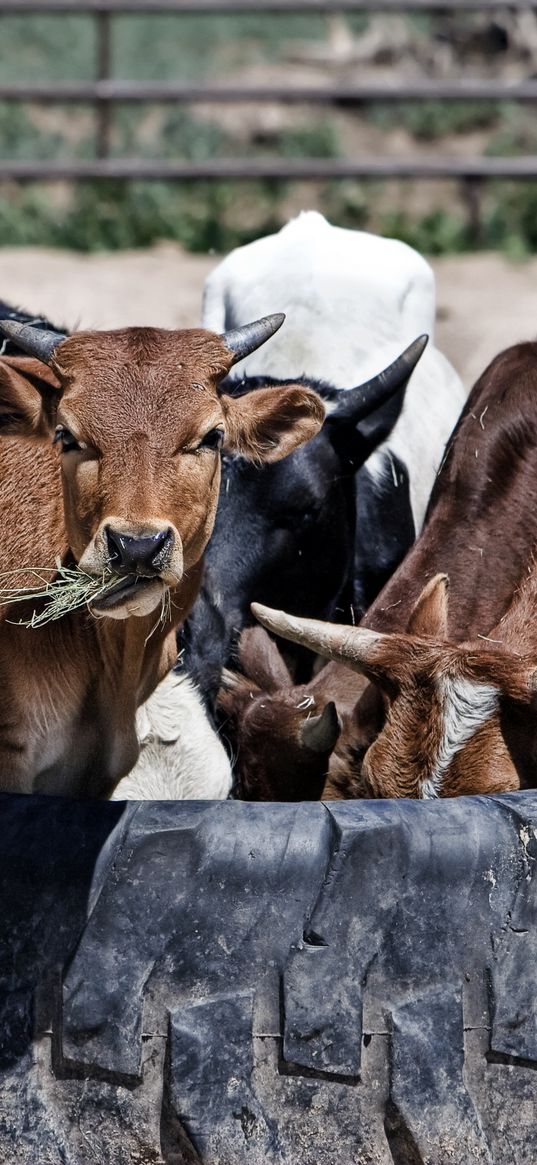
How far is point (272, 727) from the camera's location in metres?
3.83

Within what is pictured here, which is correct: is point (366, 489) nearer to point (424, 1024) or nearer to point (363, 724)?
point (363, 724)

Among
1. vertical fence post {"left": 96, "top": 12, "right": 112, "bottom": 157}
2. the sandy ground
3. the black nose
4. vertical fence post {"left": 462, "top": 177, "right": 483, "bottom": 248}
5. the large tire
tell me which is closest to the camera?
the large tire

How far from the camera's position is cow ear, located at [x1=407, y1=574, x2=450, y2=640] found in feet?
11.9

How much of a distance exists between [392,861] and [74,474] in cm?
116

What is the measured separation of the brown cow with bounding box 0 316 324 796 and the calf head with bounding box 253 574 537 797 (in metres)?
0.40

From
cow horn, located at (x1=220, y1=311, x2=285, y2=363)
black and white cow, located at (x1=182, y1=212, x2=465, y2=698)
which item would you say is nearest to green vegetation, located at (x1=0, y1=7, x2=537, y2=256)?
black and white cow, located at (x1=182, y1=212, x2=465, y2=698)

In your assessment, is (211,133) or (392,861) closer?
(392,861)

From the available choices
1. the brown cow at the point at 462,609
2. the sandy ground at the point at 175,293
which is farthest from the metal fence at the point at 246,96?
the brown cow at the point at 462,609

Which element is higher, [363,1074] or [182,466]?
[182,466]

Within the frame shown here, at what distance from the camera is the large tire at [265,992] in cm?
245

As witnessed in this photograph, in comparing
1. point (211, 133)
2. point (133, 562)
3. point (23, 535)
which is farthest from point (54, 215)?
point (133, 562)

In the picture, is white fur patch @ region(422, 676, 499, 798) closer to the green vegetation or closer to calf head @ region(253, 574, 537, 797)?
calf head @ region(253, 574, 537, 797)

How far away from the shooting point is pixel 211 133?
56.2ft

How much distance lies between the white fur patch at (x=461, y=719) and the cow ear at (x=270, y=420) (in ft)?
2.75
